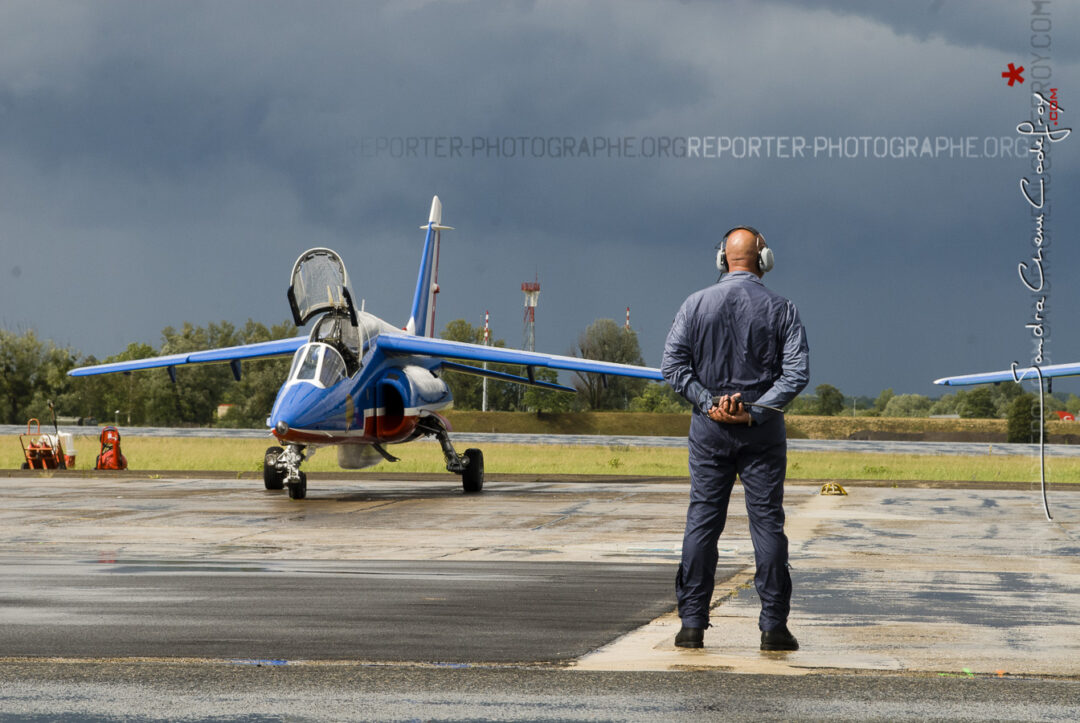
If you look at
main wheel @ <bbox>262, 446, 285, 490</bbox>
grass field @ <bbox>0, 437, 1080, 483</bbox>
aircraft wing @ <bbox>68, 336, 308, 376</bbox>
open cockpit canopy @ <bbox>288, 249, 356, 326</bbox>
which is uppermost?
open cockpit canopy @ <bbox>288, 249, 356, 326</bbox>

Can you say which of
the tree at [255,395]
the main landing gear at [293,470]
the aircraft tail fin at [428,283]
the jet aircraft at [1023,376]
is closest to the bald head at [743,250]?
the jet aircraft at [1023,376]

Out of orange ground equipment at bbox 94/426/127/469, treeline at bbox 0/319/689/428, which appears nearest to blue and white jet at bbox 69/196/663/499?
orange ground equipment at bbox 94/426/127/469

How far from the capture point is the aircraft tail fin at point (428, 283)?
1179 inches

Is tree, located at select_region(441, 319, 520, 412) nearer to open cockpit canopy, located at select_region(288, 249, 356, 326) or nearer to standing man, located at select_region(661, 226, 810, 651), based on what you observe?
open cockpit canopy, located at select_region(288, 249, 356, 326)

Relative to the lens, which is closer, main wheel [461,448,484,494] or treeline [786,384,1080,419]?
main wheel [461,448,484,494]

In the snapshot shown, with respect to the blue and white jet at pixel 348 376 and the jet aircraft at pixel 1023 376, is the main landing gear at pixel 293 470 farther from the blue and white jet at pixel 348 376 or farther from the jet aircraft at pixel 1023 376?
the jet aircraft at pixel 1023 376

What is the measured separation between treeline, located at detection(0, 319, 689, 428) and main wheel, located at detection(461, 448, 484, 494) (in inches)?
2011

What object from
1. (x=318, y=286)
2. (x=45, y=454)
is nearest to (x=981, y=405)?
(x=45, y=454)

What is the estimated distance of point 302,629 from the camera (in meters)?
6.72

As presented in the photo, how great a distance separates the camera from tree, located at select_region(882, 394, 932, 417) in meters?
174

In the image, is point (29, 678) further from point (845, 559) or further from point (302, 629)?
point (845, 559)

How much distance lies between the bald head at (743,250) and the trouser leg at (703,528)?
3.16 feet

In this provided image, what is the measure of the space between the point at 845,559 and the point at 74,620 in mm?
6886

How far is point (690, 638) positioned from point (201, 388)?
9799 cm
